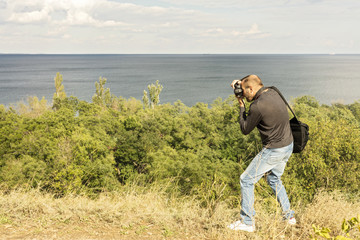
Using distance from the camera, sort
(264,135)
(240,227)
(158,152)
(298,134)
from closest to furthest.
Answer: (264,135)
(240,227)
(298,134)
(158,152)

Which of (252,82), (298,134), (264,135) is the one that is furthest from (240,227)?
(252,82)

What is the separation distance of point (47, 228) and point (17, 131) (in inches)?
954

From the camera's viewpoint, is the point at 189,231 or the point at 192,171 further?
the point at 192,171

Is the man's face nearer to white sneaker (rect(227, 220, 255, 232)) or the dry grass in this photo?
the dry grass

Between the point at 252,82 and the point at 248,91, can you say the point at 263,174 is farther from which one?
the point at 252,82

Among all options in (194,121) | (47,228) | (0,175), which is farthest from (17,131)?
(47,228)

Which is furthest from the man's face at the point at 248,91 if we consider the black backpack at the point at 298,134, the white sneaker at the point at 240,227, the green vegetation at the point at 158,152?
the green vegetation at the point at 158,152

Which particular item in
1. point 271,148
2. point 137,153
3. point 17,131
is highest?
point 271,148

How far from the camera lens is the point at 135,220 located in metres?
4.32

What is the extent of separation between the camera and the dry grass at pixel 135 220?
3.85 m

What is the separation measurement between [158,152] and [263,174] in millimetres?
22962

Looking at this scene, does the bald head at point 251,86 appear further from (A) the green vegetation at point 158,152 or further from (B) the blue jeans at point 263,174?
(A) the green vegetation at point 158,152

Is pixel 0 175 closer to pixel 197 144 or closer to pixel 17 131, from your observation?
pixel 17 131

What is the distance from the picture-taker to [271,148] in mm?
3650
